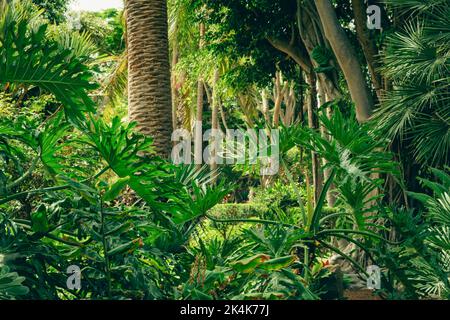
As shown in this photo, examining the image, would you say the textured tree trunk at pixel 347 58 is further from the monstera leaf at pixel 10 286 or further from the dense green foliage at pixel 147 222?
the monstera leaf at pixel 10 286

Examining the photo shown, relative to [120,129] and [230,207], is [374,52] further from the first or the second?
[230,207]

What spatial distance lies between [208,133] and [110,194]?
25.1 meters

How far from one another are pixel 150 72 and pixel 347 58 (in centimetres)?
363

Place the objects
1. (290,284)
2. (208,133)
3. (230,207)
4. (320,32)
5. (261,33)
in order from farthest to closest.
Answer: (208,133)
(230,207)
(261,33)
(320,32)
(290,284)

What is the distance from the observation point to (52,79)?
2.84 metres

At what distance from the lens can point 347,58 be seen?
973 cm

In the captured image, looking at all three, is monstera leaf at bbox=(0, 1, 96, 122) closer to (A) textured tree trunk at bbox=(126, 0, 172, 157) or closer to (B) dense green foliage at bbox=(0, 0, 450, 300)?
(B) dense green foliage at bbox=(0, 0, 450, 300)

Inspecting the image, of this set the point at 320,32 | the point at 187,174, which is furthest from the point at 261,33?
the point at 187,174

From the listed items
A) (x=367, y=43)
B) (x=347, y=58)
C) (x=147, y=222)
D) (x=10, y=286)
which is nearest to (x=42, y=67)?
(x=147, y=222)

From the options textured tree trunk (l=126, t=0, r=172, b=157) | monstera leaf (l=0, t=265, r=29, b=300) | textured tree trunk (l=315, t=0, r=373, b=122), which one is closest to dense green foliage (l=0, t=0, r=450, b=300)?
monstera leaf (l=0, t=265, r=29, b=300)

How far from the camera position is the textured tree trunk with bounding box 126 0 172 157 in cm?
682

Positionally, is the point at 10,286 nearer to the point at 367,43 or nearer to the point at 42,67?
Answer: the point at 42,67
